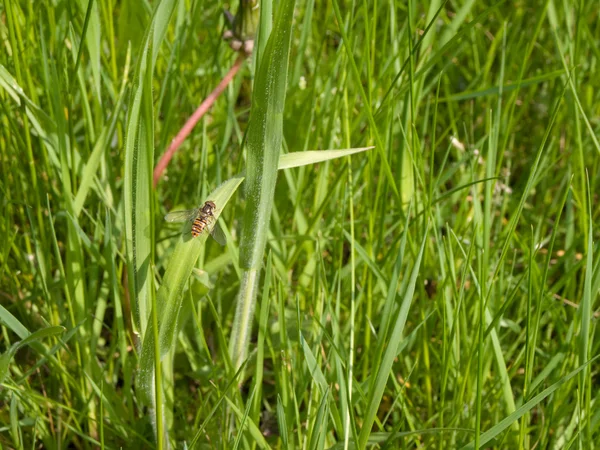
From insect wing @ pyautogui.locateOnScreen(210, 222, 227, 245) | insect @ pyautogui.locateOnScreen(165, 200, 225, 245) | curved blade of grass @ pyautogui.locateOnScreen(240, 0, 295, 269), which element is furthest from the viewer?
insect wing @ pyautogui.locateOnScreen(210, 222, 227, 245)

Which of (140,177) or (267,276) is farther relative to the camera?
(267,276)

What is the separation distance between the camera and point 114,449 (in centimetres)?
150

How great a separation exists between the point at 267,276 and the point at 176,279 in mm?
209

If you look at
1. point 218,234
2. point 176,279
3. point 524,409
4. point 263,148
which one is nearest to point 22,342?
point 176,279

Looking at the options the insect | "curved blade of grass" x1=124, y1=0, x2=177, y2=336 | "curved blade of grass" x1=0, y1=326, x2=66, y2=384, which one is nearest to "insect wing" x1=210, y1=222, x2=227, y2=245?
the insect

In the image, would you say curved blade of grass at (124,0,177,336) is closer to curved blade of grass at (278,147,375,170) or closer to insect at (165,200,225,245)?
insect at (165,200,225,245)

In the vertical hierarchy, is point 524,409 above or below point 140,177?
below

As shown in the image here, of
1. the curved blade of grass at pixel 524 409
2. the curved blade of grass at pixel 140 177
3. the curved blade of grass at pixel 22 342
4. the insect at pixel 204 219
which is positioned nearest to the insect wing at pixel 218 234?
the insect at pixel 204 219

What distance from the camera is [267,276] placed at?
1.27 m

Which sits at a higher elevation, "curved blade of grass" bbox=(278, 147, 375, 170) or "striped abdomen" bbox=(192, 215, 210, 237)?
"curved blade of grass" bbox=(278, 147, 375, 170)

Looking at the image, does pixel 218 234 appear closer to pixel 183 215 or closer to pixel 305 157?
pixel 183 215

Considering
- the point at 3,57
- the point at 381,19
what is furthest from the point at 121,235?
the point at 381,19

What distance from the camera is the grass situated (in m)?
1.16

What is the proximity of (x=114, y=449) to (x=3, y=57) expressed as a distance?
38.0 inches
